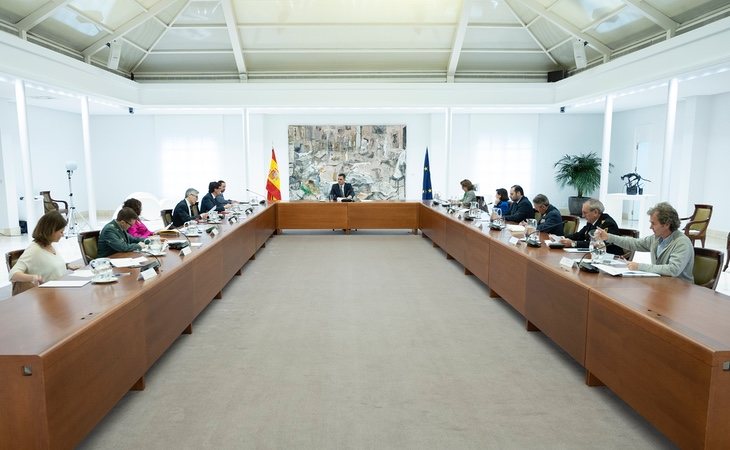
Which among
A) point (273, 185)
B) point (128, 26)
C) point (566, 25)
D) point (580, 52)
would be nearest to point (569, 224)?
point (566, 25)

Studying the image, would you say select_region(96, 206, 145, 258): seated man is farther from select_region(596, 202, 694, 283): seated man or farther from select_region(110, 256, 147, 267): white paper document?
select_region(596, 202, 694, 283): seated man

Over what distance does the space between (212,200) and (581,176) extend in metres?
9.31

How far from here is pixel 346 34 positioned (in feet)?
33.7

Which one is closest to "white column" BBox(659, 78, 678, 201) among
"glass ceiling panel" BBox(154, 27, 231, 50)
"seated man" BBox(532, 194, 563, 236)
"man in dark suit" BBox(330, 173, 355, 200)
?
"seated man" BBox(532, 194, 563, 236)

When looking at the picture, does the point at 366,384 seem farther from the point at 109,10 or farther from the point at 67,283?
the point at 109,10

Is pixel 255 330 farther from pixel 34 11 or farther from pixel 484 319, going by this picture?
pixel 34 11

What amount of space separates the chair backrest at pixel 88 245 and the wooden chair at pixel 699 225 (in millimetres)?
7346

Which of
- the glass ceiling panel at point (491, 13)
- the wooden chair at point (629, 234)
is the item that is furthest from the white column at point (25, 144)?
the glass ceiling panel at point (491, 13)

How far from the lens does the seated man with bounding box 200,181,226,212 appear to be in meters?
8.02

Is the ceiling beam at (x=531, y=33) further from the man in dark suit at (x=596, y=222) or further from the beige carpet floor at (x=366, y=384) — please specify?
the beige carpet floor at (x=366, y=384)

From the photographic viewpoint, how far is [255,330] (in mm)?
4211

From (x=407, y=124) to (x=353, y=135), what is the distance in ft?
4.88

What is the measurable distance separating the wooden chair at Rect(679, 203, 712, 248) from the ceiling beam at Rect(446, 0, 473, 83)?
525cm

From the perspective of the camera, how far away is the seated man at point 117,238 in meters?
4.16
